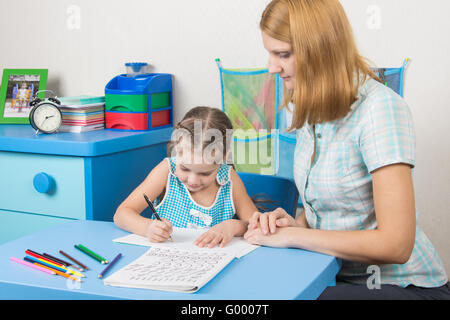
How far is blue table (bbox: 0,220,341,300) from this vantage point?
2.79ft

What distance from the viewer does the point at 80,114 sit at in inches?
79.1

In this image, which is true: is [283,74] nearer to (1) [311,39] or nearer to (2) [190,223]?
(1) [311,39]

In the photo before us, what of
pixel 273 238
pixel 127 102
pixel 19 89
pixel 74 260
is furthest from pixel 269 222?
pixel 19 89

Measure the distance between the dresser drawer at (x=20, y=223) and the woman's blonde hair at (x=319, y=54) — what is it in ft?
3.50

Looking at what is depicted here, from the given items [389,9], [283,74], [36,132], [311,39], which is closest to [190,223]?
[283,74]

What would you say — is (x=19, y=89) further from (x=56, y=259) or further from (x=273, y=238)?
(x=273, y=238)

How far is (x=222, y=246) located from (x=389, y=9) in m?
1.11

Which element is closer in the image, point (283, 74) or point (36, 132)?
point (283, 74)

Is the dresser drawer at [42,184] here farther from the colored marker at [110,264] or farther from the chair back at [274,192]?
the colored marker at [110,264]

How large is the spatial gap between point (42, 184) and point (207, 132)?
69 centimetres

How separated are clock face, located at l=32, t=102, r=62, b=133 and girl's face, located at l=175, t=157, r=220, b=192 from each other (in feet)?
2.31

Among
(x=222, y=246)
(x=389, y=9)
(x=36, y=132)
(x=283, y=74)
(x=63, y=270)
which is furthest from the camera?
(x=36, y=132)
